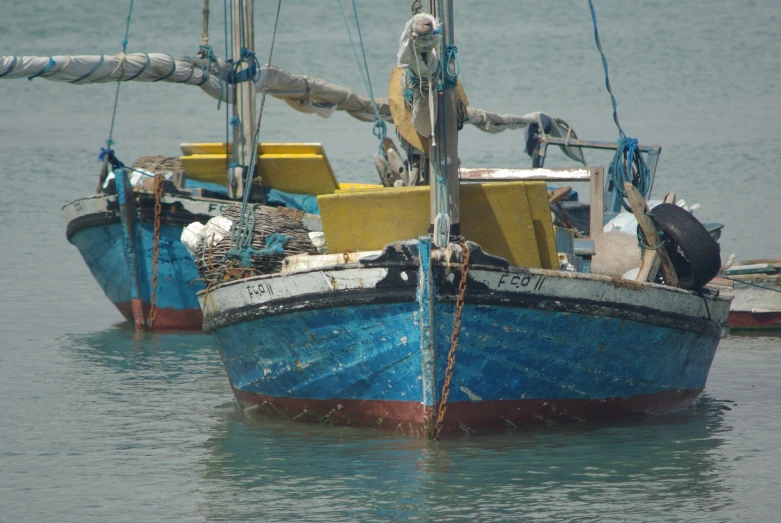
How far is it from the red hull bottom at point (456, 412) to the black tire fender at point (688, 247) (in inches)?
44.8

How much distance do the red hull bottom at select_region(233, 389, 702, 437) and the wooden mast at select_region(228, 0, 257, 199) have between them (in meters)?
8.02

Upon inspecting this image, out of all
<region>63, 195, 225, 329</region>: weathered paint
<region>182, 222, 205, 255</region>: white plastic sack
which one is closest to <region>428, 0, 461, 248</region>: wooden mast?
<region>182, 222, 205, 255</region>: white plastic sack

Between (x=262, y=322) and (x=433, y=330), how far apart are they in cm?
164

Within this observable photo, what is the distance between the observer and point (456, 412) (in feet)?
34.3

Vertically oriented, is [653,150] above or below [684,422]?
above

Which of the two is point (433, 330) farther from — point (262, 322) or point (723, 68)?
point (723, 68)

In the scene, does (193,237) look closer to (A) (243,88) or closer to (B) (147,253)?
(B) (147,253)

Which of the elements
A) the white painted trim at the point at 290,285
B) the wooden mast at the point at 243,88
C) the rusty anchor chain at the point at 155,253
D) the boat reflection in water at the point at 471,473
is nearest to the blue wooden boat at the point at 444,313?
the white painted trim at the point at 290,285

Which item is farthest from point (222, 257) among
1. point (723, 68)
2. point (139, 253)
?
point (723, 68)

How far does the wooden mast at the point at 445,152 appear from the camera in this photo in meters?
10.4

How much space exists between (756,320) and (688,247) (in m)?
7.22

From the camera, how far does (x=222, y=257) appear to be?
11.8 metres

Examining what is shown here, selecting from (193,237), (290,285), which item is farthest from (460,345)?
(193,237)

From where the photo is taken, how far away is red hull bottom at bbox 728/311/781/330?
17.9 meters
